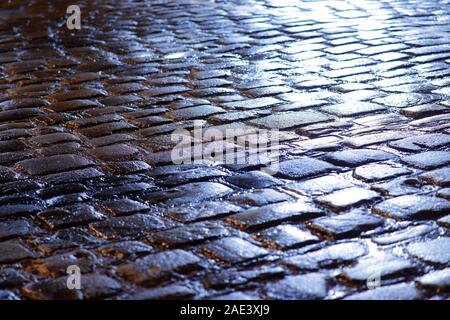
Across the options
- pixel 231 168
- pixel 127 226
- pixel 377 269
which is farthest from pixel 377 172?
pixel 127 226

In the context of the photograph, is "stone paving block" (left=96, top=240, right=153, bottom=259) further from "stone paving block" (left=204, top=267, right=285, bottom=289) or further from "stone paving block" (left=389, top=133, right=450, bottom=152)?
"stone paving block" (left=389, top=133, right=450, bottom=152)

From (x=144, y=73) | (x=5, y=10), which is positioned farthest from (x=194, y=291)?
(x=5, y=10)

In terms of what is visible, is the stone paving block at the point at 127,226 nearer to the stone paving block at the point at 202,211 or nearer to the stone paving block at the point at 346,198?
the stone paving block at the point at 202,211

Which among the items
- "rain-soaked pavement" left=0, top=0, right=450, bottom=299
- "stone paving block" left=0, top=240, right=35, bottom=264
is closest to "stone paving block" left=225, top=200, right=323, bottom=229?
"rain-soaked pavement" left=0, top=0, right=450, bottom=299

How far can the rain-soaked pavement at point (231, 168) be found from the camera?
2988mm

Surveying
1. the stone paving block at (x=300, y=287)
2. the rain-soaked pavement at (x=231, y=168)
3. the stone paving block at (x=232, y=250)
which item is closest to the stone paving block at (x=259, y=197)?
the rain-soaked pavement at (x=231, y=168)

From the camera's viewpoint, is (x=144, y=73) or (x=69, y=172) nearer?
(x=69, y=172)

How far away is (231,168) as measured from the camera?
4.12m

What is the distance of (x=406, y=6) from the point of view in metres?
8.70

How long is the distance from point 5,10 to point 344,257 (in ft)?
27.4

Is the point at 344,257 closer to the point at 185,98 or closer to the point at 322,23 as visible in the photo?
the point at 185,98

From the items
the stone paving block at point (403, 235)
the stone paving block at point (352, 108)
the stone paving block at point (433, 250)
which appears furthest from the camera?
the stone paving block at point (352, 108)

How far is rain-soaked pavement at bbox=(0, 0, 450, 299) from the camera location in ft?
9.80

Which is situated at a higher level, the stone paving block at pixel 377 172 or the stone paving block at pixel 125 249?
the stone paving block at pixel 377 172
